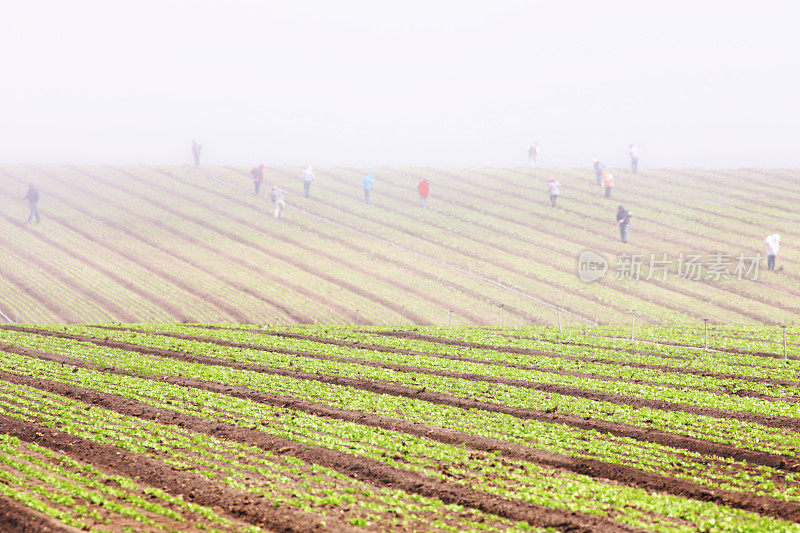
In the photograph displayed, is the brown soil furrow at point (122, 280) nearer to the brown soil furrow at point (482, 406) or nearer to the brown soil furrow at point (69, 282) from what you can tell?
the brown soil furrow at point (69, 282)

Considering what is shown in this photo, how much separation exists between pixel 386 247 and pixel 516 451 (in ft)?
115

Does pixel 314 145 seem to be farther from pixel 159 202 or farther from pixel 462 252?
pixel 462 252

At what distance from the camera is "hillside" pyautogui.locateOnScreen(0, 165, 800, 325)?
132 feet

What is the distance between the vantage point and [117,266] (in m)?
45.6

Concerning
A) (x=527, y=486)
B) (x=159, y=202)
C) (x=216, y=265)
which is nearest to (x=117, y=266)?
(x=216, y=265)

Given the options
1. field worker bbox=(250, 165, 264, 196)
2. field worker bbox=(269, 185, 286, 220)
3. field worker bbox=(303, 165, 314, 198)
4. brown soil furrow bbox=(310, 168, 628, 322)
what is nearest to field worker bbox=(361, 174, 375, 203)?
brown soil furrow bbox=(310, 168, 628, 322)

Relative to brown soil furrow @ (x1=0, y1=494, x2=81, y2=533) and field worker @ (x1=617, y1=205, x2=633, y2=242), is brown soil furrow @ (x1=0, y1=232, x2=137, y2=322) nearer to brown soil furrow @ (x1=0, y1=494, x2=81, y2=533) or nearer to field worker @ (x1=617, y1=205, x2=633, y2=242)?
brown soil furrow @ (x1=0, y1=494, x2=81, y2=533)

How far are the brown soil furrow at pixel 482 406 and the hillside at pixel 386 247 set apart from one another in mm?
9062

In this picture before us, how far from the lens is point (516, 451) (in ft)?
59.6

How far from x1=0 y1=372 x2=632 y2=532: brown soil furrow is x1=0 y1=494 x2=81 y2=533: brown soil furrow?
2636 millimetres

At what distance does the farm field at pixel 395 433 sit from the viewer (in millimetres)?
14070

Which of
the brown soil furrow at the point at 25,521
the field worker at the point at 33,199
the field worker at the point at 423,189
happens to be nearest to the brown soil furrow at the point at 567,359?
the brown soil furrow at the point at 25,521

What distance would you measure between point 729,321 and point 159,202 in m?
46.1

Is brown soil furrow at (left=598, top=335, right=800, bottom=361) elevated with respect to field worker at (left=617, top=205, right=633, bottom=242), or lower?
lower
